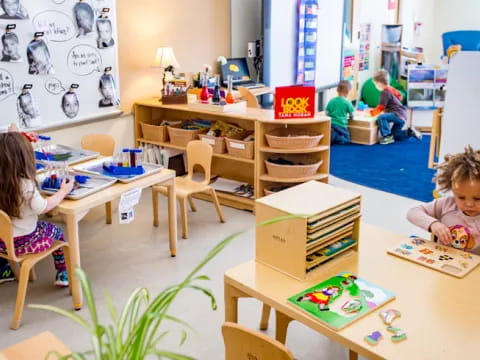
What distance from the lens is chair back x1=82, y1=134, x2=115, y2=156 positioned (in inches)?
167

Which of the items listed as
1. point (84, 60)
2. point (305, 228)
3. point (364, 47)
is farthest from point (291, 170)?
Result: point (364, 47)

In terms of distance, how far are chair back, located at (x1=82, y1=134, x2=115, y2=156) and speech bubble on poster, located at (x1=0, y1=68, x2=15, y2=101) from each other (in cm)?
61

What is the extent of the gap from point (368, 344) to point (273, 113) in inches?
121

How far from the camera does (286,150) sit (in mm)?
4270

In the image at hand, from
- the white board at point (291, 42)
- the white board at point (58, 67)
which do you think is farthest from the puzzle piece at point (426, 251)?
the white board at point (291, 42)

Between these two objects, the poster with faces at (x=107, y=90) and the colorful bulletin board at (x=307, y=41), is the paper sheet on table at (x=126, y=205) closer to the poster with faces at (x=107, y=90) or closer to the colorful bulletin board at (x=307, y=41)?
the poster with faces at (x=107, y=90)

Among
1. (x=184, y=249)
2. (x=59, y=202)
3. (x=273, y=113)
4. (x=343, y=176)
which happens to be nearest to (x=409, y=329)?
(x=59, y=202)

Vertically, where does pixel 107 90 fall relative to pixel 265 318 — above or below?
above

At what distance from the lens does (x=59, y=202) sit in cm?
287

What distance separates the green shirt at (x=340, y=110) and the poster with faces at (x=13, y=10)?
3.89 meters

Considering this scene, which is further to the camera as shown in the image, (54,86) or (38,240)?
(54,86)

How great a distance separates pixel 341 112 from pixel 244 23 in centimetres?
167

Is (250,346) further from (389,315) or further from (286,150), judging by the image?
(286,150)

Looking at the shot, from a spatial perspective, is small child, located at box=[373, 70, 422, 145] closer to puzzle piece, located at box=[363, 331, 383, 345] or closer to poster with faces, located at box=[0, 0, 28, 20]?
poster with faces, located at box=[0, 0, 28, 20]
